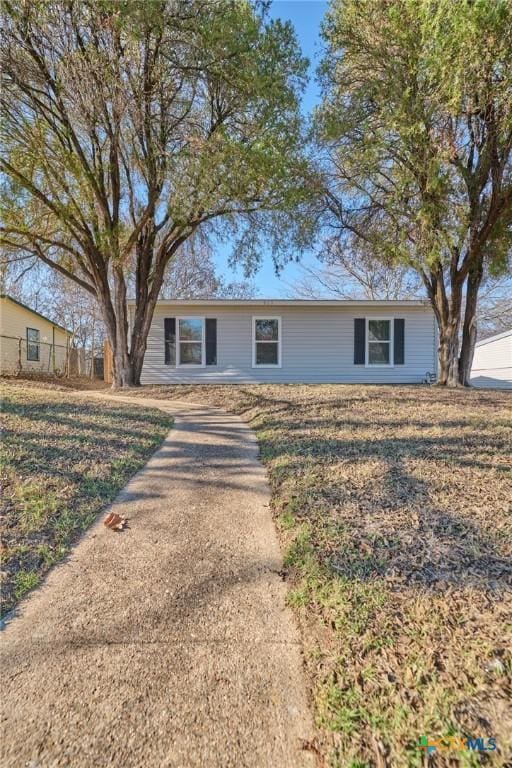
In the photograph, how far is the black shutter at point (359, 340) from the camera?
1168cm

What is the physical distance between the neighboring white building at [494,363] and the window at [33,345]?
19453 mm

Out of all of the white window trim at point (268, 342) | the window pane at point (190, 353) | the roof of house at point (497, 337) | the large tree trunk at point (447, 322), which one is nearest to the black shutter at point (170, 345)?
the window pane at point (190, 353)

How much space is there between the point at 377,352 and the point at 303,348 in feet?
7.58

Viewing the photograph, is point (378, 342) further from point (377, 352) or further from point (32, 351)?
point (32, 351)

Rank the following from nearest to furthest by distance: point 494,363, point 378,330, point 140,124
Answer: point 140,124
point 378,330
point 494,363

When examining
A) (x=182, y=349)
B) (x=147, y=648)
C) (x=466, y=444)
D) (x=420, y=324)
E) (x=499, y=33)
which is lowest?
(x=147, y=648)

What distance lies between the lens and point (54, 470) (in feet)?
10.2

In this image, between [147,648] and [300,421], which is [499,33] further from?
[147,648]

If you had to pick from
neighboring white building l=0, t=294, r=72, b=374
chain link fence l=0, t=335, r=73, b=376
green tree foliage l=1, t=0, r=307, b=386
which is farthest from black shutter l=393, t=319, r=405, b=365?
neighboring white building l=0, t=294, r=72, b=374

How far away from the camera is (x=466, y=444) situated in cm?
377

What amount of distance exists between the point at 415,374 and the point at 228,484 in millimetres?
9868

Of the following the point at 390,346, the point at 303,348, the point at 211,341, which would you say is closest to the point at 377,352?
the point at 390,346

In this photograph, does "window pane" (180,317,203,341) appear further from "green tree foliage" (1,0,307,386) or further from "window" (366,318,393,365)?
"window" (366,318,393,365)

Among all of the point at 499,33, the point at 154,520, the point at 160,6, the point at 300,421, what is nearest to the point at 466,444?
the point at 300,421
